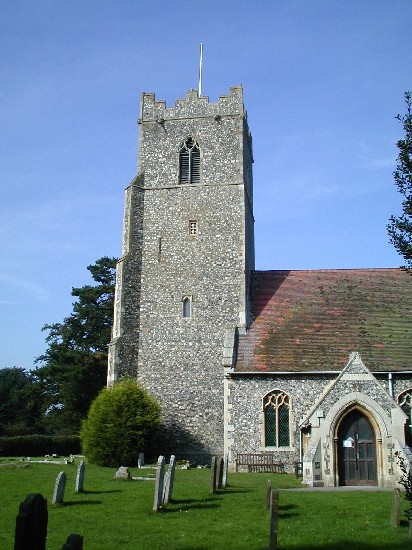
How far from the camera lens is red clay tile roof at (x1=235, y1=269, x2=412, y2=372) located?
22516 mm

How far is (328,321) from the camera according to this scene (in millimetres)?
24578

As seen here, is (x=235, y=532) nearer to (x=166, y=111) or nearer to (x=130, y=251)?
(x=130, y=251)

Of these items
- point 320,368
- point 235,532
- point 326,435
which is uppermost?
point 320,368

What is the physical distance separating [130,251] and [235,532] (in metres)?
17.3

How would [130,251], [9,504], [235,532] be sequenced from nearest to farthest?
[235,532]
[9,504]
[130,251]

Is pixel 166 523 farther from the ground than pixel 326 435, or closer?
closer

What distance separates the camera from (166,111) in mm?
28688

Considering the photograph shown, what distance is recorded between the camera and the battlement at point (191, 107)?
92.2 feet

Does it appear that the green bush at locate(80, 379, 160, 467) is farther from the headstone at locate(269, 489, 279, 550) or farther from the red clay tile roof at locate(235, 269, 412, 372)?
the headstone at locate(269, 489, 279, 550)

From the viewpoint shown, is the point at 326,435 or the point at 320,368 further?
the point at 320,368

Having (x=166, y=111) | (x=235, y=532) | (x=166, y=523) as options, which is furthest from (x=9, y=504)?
(x=166, y=111)

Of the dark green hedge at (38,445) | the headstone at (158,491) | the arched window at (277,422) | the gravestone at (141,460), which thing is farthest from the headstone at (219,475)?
the dark green hedge at (38,445)

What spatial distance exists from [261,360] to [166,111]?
A: 13.4 m

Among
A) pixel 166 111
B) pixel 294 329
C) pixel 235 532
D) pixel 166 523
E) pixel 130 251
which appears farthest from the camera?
pixel 166 111
